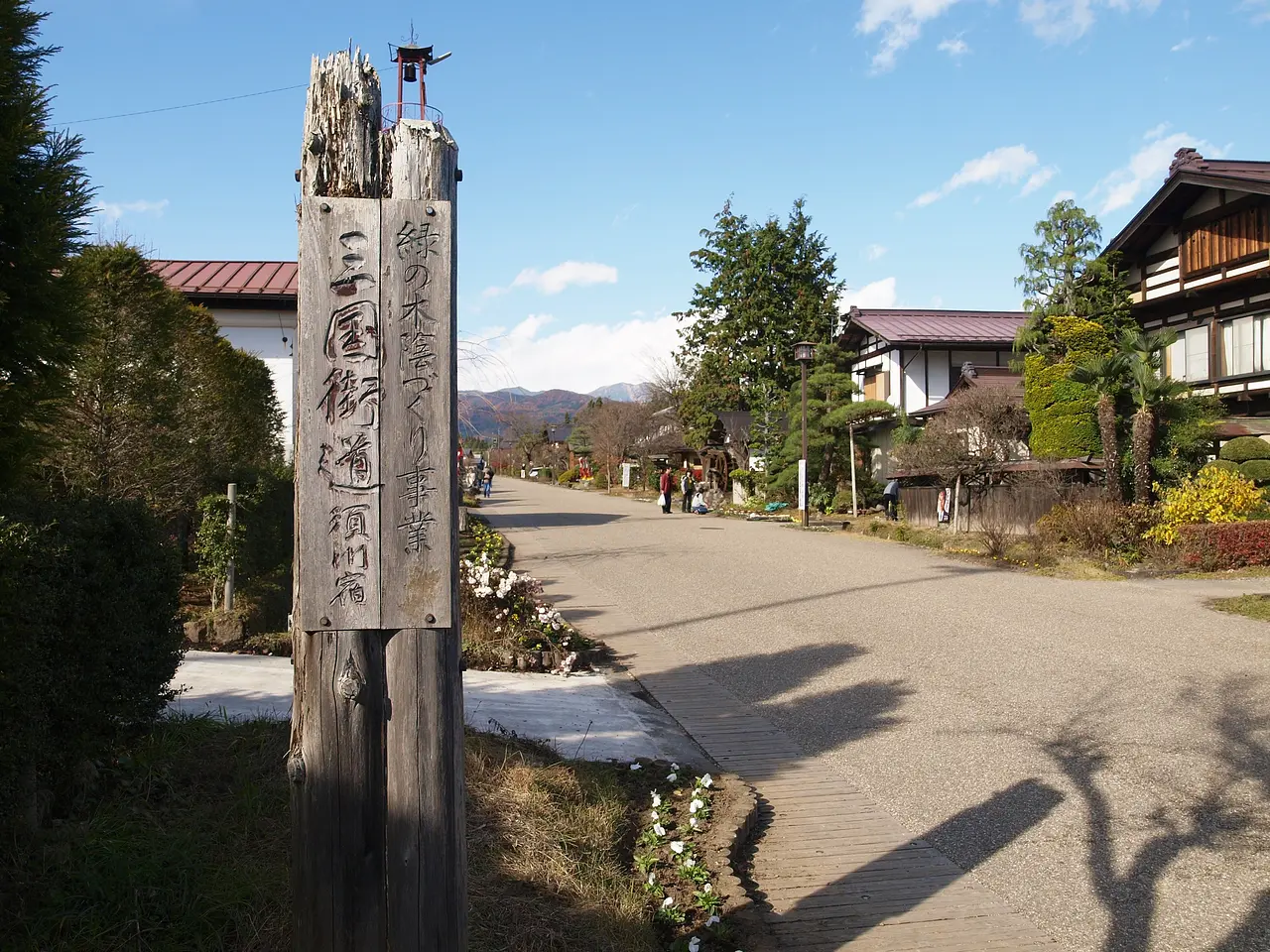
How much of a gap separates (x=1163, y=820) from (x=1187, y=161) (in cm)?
2329

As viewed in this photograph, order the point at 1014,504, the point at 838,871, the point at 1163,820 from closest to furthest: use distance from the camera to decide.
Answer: the point at 838,871
the point at 1163,820
the point at 1014,504

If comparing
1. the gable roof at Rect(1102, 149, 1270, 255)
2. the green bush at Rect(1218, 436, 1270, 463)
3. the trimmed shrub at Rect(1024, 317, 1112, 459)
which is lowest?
the green bush at Rect(1218, 436, 1270, 463)

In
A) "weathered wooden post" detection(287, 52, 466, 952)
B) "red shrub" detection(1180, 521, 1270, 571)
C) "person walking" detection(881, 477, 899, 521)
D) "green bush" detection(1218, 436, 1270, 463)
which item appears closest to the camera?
"weathered wooden post" detection(287, 52, 466, 952)

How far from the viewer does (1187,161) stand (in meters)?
23.8

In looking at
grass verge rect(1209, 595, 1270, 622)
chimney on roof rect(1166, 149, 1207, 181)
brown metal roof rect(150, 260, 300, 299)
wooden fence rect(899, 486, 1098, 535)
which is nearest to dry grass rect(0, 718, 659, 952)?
grass verge rect(1209, 595, 1270, 622)

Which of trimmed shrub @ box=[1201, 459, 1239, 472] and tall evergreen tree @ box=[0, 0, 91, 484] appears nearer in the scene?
tall evergreen tree @ box=[0, 0, 91, 484]

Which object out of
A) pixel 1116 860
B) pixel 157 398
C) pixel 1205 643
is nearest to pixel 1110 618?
pixel 1205 643

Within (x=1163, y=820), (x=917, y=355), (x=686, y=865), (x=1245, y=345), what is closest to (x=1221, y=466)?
(x=1245, y=345)

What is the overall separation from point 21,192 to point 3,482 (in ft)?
3.85

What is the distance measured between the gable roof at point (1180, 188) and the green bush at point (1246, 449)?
217 inches

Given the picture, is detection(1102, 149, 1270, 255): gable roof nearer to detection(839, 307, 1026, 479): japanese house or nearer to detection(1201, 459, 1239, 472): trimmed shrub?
detection(1201, 459, 1239, 472): trimmed shrub

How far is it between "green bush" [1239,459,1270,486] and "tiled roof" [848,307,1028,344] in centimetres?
1330

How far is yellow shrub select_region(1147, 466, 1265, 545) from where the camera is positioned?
16.7m

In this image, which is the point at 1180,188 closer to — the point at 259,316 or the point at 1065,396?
the point at 1065,396
